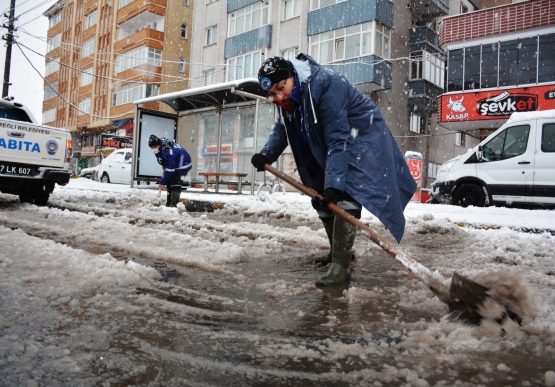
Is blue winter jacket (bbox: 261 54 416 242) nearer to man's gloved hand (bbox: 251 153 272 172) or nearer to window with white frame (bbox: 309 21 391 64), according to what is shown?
man's gloved hand (bbox: 251 153 272 172)

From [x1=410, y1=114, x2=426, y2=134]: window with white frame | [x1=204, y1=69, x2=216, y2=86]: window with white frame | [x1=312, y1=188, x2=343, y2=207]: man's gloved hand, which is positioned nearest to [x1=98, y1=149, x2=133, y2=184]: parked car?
[x1=204, y1=69, x2=216, y2=86]: window with white frame

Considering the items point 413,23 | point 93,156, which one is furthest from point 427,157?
point 93,156

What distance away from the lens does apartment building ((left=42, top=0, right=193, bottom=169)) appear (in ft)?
100

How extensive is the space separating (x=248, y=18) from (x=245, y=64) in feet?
9.01

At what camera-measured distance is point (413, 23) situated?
78.5ft

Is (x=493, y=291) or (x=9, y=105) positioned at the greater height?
(x=9, y=105)

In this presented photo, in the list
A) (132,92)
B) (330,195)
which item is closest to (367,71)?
(330,195)

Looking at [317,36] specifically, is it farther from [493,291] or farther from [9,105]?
[493,291]

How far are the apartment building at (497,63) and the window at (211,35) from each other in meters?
13.7

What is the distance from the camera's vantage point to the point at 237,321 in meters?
2.15

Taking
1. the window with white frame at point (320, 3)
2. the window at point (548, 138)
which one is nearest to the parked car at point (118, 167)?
the window with white frame at point (320, 3)

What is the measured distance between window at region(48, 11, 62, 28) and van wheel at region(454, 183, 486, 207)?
1883 inches

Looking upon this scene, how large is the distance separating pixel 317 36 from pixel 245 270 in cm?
2042

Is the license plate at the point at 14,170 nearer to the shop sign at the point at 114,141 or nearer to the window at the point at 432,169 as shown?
the window at the point at 432,169
